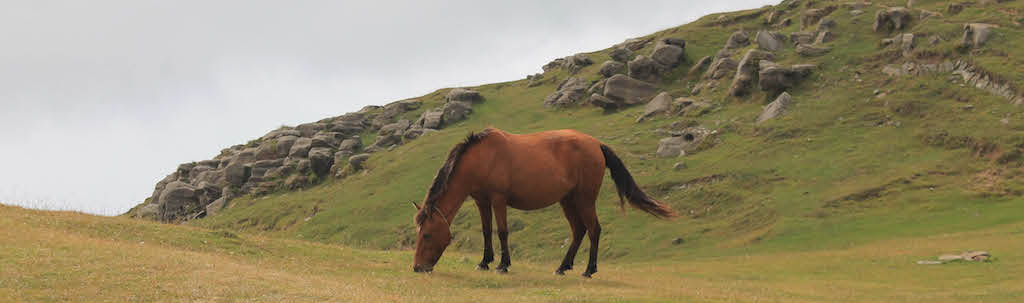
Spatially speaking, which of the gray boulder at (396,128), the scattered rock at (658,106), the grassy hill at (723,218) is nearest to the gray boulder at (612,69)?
the grassy hill at (723,218)

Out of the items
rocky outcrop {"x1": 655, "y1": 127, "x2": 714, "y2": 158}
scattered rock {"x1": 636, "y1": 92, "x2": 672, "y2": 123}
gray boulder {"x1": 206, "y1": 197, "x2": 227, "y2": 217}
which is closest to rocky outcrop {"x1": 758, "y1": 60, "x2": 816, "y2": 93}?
rocky outcrop {"x1": 655, "y1": 127, "x2": 714, "y2": 158}

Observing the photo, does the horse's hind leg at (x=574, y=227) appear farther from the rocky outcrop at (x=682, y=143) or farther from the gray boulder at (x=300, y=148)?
the gray boulder at (x=300, y=148)

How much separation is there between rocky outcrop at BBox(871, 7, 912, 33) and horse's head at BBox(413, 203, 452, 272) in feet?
143

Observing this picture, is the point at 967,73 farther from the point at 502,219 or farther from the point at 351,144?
the point at 351,144

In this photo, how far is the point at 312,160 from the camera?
57500 millimetres

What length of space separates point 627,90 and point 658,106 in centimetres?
608

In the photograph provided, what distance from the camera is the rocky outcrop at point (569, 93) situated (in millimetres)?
60469

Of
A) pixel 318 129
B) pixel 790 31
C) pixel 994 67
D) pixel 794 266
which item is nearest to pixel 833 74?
pixel 994 67

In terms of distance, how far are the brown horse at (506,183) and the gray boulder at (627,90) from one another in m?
39.6

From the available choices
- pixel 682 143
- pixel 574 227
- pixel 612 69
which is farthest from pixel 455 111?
pixel 574 227

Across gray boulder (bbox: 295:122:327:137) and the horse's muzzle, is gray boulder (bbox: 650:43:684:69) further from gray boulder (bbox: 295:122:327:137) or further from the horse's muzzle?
the horse's muzzle

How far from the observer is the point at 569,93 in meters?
61.0

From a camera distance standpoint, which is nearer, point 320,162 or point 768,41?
point 768,41

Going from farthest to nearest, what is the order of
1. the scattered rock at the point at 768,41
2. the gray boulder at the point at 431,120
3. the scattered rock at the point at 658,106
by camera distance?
the gray boulder at the point at 431,120, the scattered rock at the point at 768,41, the scattered rock at the point at 658,106
